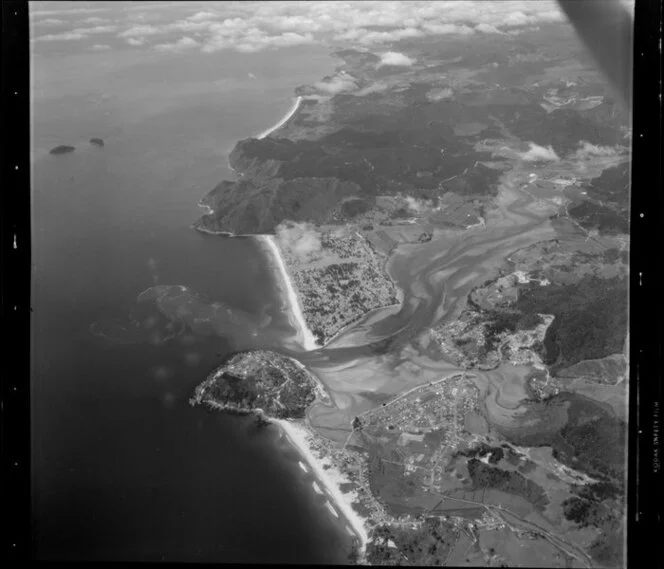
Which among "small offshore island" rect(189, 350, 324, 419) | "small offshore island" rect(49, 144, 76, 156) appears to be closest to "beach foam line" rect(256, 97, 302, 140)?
"small offshore island" rect(49, 144, 76, 156)

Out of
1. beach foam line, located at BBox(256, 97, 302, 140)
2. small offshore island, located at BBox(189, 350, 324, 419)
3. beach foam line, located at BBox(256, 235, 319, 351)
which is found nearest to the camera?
small offshore island, located at BBox(189, 350, 324, 419)

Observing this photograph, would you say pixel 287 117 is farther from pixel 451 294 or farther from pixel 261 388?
pixel 261 388

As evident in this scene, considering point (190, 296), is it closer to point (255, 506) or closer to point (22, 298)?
point (22, 298)

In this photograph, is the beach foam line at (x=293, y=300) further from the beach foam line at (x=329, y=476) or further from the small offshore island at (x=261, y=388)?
the beach foam line at (x=329, y=476)

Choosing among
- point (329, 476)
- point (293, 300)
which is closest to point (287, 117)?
point (293, 300)

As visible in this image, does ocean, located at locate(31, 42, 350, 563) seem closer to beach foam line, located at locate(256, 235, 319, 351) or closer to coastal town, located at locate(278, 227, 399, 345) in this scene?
beach foam line, located at locate(256, 235, 319, 351)

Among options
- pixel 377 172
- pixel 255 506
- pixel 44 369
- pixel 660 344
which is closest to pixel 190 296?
pixel 44 369
